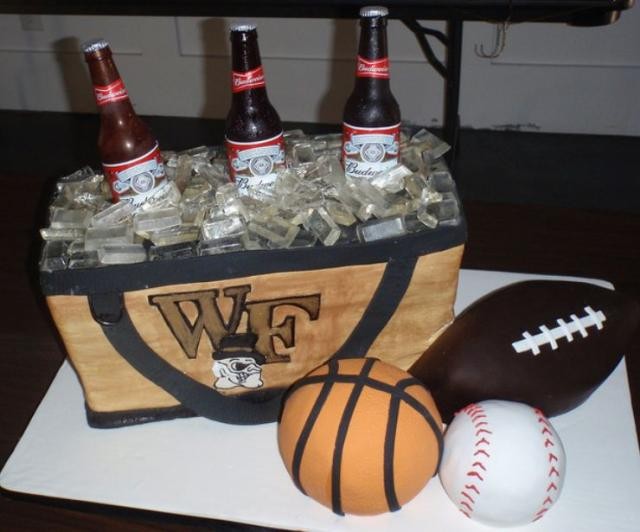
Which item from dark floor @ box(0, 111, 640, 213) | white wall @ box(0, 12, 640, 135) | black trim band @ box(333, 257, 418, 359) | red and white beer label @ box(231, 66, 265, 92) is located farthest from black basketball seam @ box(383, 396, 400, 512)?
white wall @ box(0, 12, 640, 135)

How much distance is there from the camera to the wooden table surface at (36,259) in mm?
808

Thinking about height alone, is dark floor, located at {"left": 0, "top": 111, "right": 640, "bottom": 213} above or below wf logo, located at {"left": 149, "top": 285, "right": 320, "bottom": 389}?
below

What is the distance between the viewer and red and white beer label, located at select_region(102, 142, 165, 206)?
0.78 metres

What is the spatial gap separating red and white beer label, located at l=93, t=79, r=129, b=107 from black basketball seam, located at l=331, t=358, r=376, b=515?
40 cm

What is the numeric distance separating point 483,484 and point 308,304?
0.90 feet

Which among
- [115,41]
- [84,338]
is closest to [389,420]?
[84,338]

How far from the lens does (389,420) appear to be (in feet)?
2.30

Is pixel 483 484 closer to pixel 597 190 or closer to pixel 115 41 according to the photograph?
pixel 597 190

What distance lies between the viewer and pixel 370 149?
0.82 meters

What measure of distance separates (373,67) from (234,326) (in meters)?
0.34

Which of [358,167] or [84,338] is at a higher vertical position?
[358,167]

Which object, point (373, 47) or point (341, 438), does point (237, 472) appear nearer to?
point (341, 438)

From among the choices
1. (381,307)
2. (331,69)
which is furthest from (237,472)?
(331,69)

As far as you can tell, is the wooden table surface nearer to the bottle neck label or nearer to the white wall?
the bottle neck label
